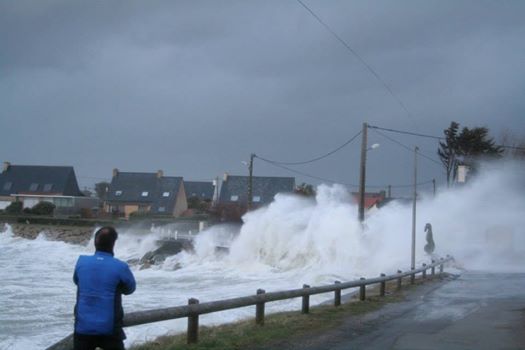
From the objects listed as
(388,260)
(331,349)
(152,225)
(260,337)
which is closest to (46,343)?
(260,337)

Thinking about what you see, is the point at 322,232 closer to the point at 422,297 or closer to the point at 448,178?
the point at 422,297

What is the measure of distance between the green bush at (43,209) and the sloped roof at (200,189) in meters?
23.8

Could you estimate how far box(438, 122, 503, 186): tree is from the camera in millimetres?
69438

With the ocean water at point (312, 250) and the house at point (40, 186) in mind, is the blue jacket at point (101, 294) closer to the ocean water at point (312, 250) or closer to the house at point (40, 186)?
the ocean water at point (312, 250)

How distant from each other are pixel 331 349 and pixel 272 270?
3045 cm

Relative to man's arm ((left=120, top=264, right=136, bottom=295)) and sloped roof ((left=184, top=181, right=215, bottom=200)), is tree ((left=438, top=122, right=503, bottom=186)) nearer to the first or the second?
sloped roof ((left=184, top=181, right=215, bottom=200))

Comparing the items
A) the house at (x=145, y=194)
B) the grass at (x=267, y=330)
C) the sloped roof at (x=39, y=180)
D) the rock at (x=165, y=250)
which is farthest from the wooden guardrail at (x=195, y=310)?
the sloped roof at (x=39, y=180)

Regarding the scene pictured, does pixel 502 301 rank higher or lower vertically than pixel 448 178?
lower

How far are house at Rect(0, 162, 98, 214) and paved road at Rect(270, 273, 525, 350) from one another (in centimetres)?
7273

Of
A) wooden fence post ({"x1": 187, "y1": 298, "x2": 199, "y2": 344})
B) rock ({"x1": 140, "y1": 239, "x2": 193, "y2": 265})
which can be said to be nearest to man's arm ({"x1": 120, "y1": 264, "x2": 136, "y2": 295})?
wooden fence post ({"x1": 187, "y1": 298, "x2": 199, "y2": 344})

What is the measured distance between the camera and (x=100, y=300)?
19.9ft

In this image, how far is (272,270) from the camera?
4044 cm

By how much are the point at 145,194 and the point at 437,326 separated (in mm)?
77189

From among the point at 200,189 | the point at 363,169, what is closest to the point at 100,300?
the point at 363,169
